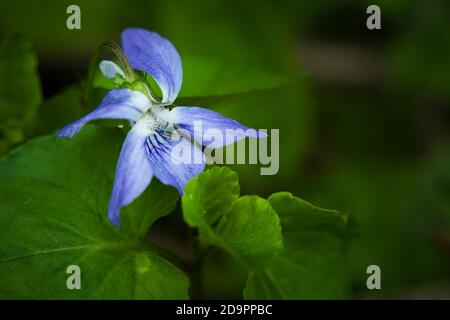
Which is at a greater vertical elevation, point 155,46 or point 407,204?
point 155,46

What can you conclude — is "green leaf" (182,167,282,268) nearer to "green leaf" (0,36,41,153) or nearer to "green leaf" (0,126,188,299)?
"green leaf" (0,126,188,299)

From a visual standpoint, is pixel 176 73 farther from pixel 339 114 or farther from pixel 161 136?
pixel 339 114

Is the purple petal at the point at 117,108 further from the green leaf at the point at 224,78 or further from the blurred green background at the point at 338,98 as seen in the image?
the blurred green background at the point at 338,98

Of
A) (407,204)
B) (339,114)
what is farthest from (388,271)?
(339,114)

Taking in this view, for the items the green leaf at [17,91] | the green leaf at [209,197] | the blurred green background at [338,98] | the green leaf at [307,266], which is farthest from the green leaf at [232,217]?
the blurred green background at [338,98]

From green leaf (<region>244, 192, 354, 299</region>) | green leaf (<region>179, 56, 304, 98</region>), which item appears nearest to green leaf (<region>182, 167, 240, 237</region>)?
green leaf (<region>244, 192, 354, 299</region>)

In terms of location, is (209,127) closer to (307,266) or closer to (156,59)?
(156,59)

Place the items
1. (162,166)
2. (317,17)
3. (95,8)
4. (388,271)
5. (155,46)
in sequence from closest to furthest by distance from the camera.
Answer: (162,166) < (155,46) < (388,271) < (95,8) < (317,17)
